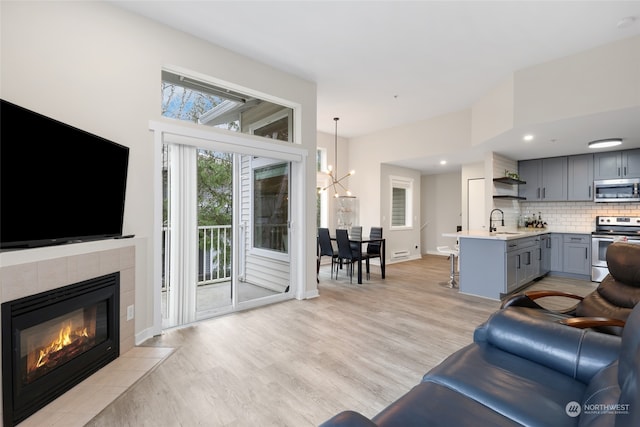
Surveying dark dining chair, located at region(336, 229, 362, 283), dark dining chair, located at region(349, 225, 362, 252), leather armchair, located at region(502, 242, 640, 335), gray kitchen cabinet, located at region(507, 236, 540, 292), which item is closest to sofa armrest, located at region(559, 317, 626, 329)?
leather armchair, located at region(502, 242, 640, 335)

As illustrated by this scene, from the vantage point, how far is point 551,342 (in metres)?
1.55

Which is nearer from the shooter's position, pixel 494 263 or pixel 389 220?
pixel 494 263

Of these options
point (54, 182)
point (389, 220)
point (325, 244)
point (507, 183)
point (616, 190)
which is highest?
point (507, 183)

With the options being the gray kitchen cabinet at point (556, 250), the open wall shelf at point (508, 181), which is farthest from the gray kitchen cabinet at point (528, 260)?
the open wall shelf at point (508, 181)

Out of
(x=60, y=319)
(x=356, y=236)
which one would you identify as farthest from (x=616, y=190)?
(x=60, y=319)

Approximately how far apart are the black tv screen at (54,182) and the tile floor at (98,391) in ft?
3.51

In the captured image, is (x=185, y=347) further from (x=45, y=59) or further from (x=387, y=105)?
(x=387, y=105)

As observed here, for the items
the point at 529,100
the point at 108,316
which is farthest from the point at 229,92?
the point at 529,100

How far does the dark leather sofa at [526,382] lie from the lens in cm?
101

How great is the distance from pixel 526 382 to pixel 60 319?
9.86 feet

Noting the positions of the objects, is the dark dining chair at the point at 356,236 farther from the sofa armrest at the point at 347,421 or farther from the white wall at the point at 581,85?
the sofa armrest at the point at 347,421

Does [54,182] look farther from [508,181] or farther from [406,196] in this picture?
[406,196]

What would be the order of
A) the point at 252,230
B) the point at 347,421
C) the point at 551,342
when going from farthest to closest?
the point at 252,230, the point at 551,342, the point at 347,421

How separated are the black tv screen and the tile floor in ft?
3.51
